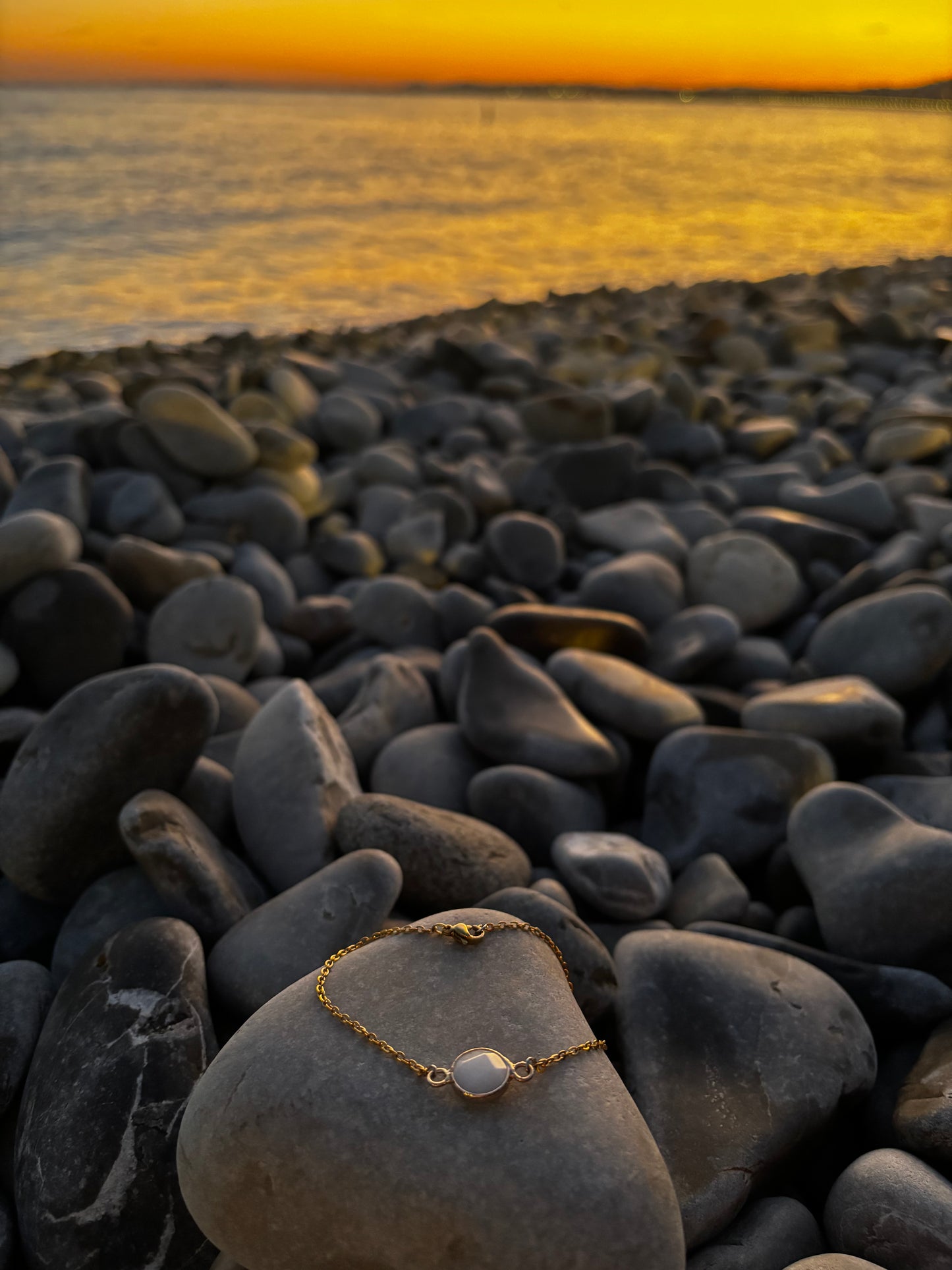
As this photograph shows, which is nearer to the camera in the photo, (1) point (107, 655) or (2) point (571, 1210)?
(2) point (571, 1210)

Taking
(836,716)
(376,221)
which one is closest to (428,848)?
(836,716)

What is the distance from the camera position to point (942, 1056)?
154 cm

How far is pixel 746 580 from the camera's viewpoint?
3.30 meters

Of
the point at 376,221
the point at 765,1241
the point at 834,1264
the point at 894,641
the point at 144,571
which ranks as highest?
the point at 376,221

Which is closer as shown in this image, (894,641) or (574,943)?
(574,943)

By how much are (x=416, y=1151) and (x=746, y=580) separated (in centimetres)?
251

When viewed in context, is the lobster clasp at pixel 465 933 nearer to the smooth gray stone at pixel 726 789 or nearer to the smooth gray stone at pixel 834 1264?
the smooth gray stone at pixel 834 1264

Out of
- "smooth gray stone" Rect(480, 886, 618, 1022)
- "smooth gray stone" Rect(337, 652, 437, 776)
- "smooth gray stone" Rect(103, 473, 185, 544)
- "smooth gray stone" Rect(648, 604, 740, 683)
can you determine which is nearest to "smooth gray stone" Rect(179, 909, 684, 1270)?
"smooth gray stone" Rect(480, 886, 618, 1022)

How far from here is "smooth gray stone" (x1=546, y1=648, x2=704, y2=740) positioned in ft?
8.19

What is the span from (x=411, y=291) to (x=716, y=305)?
11.0 feet

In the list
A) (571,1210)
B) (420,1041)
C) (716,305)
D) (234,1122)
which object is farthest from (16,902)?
(716,305)

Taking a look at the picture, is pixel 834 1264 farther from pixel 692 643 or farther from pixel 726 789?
pixel 692 643

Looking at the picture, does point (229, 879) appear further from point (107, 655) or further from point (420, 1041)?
point (107, 655)

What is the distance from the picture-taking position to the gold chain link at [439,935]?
1223 mm
